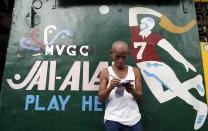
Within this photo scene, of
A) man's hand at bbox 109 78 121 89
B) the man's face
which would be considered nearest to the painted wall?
the man's face

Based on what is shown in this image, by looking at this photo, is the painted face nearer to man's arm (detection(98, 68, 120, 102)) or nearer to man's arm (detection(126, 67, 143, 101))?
man's arm (detection(126, 67, 143, 101))

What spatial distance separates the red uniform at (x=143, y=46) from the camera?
4.49 meters

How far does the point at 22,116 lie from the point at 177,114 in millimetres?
2082

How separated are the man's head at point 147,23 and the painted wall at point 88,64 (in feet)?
0.05

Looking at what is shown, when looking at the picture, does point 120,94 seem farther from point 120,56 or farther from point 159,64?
point 159,64

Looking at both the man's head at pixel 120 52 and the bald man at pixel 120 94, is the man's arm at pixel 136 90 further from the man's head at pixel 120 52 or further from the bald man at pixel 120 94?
the man's head at pixel 120 52

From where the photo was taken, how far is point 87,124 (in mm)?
4215

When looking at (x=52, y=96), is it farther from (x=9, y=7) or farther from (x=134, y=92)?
(x=9, y=7)

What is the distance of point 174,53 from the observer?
179 inches

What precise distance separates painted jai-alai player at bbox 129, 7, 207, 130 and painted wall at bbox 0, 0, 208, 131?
0.01 m

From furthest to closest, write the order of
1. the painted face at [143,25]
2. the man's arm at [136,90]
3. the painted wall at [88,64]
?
the painted face at [143,25]
the painted wall at [88,64]
the man's arm at [136,90]

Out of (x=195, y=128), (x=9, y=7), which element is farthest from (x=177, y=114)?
(x=9, y=7)

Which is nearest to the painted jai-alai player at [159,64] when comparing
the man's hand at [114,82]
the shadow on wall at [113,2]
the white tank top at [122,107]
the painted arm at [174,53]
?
the painted arm at [174,53]

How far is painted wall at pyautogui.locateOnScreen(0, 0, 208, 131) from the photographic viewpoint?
4.26m
